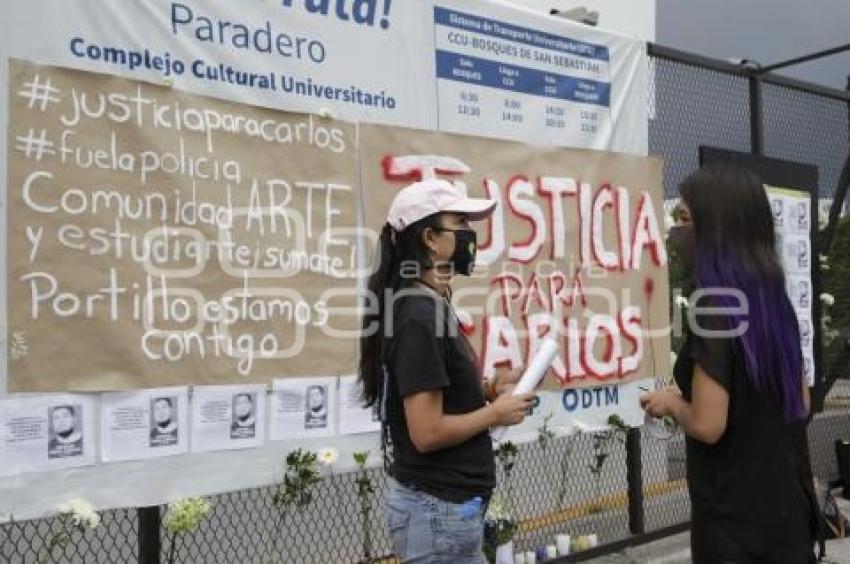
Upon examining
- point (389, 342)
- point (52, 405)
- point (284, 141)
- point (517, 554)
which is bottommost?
point (517, 554)

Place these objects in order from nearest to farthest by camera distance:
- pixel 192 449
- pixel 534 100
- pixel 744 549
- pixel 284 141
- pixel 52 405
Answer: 1. pixel 744 549
2. pixel 52 405
3. pixel 192 449
4. pixel 284 141
5. pixel 534 100

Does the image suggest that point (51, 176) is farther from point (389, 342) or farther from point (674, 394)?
point (674, 394)

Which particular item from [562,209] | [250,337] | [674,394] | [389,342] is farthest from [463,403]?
[562,209]

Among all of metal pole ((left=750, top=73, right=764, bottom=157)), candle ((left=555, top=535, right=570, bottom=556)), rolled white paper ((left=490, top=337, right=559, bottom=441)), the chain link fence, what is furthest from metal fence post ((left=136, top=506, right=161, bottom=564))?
metal pole ((left=750, top=73, right=764, bottom=157))

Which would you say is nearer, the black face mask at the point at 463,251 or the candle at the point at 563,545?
the black face mask at the point at 463,251

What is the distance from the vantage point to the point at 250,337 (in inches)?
131

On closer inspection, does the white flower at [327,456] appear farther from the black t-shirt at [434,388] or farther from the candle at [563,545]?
the candle at [563,545]

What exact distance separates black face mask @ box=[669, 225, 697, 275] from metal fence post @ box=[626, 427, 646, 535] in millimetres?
2503

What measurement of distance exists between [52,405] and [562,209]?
259 cm

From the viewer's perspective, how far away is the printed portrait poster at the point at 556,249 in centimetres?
399

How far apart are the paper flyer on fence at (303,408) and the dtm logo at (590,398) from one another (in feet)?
4.57

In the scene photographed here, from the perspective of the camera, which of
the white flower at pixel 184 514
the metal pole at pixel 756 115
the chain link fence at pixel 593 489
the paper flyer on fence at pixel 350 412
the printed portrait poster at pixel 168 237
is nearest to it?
the printed portrait poster at pixel 168 237

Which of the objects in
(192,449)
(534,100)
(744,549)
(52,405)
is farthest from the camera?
(534,100)

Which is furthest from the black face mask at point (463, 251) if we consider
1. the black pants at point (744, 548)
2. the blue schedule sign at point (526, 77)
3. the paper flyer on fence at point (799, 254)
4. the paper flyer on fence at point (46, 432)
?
the paper flyer on fence at point (799, 254)
